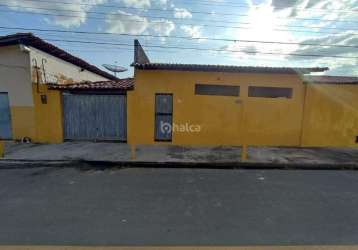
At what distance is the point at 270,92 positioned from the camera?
9398 millimetres

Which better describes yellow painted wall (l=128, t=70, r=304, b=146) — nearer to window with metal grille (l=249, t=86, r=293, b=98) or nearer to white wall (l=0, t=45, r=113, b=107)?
window with metal grille (l=249, t=86, r=293, b=98)

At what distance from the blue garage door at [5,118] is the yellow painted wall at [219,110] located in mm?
5349

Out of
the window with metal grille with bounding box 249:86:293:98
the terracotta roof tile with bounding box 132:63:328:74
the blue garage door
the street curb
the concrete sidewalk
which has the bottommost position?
the street curb

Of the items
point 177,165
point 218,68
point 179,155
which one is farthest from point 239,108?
point 177,165

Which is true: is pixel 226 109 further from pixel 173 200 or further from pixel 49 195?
pixel 49 195

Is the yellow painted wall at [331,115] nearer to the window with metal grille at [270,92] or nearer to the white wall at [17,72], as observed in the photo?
the window with metal grille at [270,92]

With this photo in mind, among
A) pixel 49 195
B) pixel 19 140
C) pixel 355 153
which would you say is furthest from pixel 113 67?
pixel 355 153

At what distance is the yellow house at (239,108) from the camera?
9.20 m

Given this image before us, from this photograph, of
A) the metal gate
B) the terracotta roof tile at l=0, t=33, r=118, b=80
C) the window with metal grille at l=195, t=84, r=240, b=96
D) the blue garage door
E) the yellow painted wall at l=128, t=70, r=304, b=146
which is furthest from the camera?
the metal gate

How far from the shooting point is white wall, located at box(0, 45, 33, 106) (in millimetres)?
9078

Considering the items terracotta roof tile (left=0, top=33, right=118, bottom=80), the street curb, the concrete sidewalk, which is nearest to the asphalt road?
the street curb

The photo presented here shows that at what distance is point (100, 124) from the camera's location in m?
9.88

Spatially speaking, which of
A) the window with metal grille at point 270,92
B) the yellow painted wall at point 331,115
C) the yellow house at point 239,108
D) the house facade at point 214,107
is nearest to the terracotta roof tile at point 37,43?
the house facade at point 214,107

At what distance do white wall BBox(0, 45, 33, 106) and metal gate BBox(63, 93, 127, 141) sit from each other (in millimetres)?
1535
